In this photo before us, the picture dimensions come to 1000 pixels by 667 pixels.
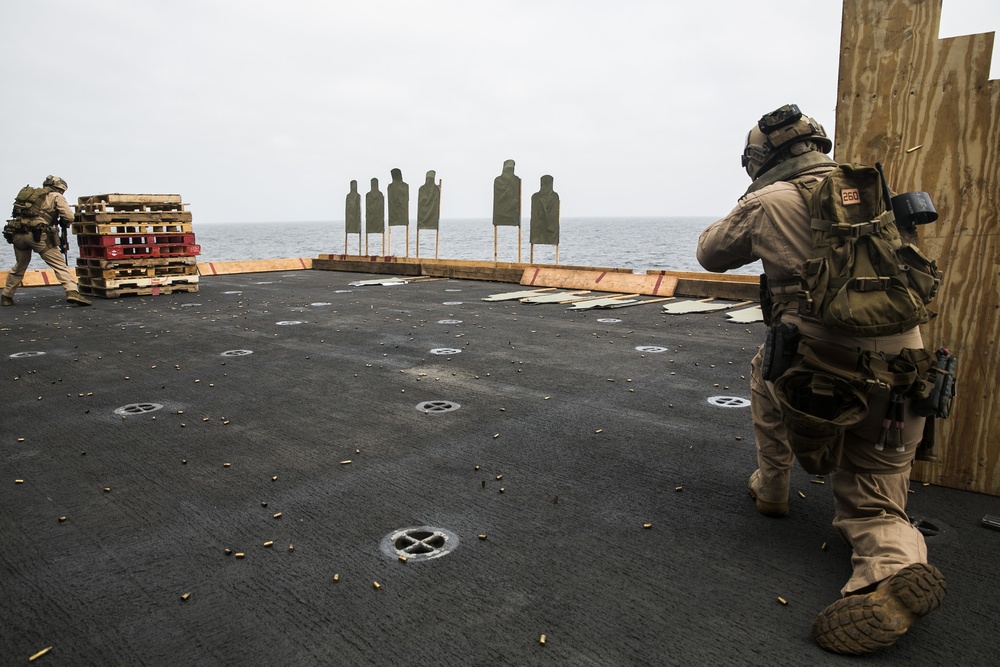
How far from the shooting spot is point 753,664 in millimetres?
2182

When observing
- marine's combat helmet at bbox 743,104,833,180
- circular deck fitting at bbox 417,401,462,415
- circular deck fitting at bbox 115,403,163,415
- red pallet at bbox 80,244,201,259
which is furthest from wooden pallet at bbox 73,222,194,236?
marine's combat helmet at bbox 743,104,833,180

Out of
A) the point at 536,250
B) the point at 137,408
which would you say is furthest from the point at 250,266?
the point at 536,250

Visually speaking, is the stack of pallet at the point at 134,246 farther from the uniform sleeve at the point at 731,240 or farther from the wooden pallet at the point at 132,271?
the uniform sleeve at the point at 731,240

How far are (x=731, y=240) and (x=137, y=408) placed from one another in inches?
177

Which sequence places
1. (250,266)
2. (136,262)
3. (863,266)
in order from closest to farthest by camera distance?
(863,266) < (136,262) < (250,266)

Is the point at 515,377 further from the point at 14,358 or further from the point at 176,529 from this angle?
the point at 14,358

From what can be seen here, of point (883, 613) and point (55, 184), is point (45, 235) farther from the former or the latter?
point (883, 613)

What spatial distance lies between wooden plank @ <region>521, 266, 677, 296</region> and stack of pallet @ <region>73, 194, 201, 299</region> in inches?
274

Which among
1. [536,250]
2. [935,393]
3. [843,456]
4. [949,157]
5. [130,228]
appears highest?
[949,157]

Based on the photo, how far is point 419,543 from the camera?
9.86ft

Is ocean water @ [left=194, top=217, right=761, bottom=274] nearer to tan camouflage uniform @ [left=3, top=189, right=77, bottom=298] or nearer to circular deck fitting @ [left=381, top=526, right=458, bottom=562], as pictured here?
tan camouflage uniform @ [left=3, top=189, right=77, bottom=298]

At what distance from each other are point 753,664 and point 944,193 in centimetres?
261

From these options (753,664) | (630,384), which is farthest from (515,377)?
(753,664)

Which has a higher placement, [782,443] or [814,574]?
[782,443]
